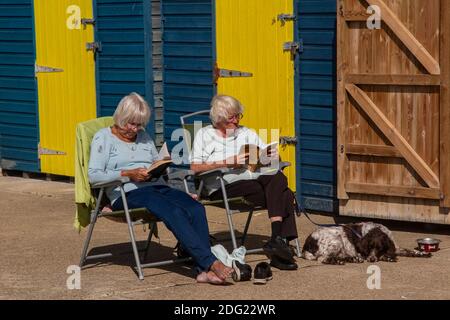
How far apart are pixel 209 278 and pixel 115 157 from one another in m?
1.12

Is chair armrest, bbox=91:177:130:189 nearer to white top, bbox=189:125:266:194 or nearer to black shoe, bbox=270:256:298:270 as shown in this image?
white top, bbox=189:125:266:194

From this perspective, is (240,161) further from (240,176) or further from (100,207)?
(100,207)

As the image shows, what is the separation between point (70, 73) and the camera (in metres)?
12.2

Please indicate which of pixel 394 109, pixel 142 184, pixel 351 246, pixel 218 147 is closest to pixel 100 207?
pixel 142 184

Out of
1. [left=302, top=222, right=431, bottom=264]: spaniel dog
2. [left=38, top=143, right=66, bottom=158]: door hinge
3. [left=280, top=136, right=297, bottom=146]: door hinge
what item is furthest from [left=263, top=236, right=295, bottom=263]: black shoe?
[left=38, top=143, right=66, bottom=158]: door hinge

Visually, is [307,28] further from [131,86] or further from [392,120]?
[131,86]

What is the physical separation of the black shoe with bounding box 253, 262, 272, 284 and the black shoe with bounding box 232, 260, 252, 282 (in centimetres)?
7

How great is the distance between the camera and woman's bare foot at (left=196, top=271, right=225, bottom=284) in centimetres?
755

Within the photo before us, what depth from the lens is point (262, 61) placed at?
1046 cm

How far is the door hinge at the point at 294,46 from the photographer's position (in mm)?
10195

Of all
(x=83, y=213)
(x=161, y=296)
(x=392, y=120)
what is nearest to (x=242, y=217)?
(x=392, y=120)

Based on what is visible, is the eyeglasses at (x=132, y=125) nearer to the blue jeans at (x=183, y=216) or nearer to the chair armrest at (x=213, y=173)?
the blue jeans at (x=183, y=216)

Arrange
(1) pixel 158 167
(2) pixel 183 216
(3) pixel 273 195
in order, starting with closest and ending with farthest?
1. (2) pixel 183 216
2. (1) pixel 158 167
3. (3) pixel 273 195
